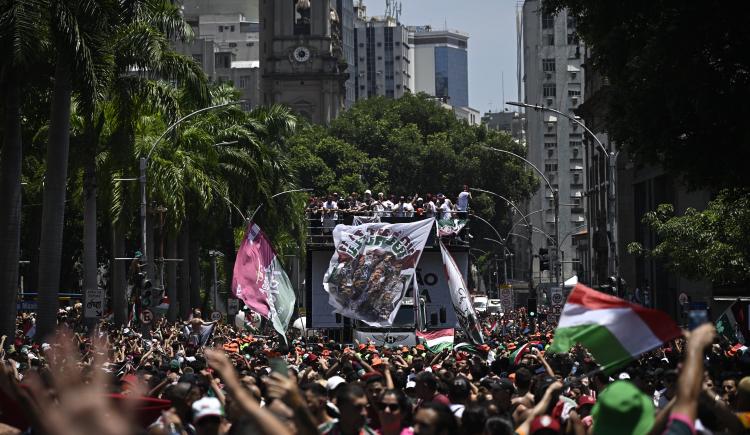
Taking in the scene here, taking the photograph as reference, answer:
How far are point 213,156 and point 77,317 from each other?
7415mm

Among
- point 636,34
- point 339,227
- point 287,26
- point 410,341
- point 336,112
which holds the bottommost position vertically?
point 410,341

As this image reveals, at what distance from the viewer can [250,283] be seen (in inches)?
953

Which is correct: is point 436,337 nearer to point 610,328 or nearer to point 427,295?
point 427,295

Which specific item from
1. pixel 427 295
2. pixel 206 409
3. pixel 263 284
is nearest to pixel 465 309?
pixel 263 284

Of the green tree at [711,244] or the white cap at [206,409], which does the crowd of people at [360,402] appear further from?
the green tree at [711,244]

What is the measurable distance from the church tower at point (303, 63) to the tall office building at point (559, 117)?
18.1 meters

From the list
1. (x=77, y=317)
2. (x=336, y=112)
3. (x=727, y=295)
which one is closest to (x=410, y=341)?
(x=77, y=317)

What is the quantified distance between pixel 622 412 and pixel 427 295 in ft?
94.9

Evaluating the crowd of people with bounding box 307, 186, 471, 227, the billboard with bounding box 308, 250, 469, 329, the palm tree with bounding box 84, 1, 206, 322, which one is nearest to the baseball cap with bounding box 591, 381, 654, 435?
the palm tree with bounding box 84, 1, 206, 322

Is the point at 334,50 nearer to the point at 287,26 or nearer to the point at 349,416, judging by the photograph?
the point at 287,26

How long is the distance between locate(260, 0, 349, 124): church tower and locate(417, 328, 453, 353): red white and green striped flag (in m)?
92.4

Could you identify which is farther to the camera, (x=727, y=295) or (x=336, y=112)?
(x=336, y=112)

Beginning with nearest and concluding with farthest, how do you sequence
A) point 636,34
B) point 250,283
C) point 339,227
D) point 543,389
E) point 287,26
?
point 543,389 < point 636,34 < point 250,283 < point 339,227 < point 287,26

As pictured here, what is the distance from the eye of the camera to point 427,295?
35531 millimetres
